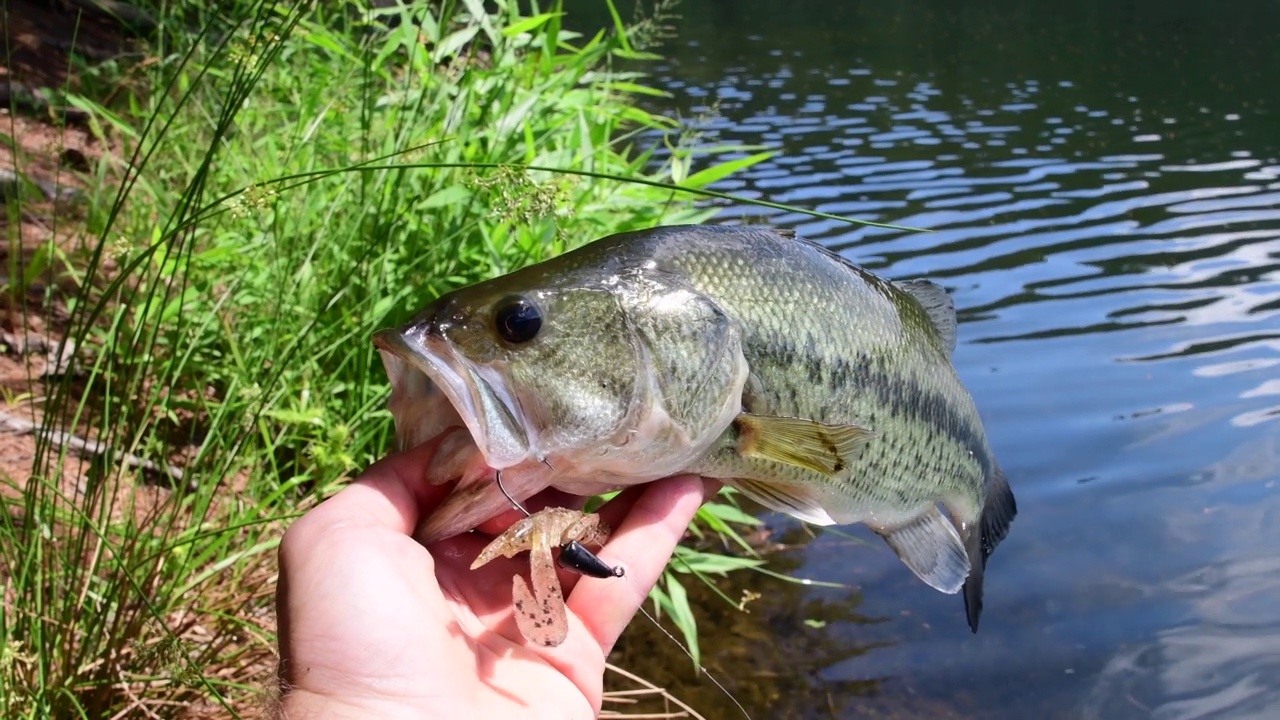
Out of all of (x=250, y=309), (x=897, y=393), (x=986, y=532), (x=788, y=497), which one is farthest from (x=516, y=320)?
(x=250, y=309)

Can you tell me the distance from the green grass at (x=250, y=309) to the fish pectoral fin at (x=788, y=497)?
34.6 inches

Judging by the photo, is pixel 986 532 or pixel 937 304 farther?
pixel 986 532

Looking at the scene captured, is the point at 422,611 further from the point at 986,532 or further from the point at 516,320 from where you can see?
the point at 986,532

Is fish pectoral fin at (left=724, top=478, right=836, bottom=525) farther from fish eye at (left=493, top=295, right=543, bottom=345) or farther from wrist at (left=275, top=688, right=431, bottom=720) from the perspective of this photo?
wrist at (left=275, top=688, right=431, bottom=720)

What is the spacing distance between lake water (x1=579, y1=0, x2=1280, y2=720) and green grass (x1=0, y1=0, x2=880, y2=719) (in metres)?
1.03

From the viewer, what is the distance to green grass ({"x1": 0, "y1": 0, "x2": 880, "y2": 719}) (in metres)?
2.76

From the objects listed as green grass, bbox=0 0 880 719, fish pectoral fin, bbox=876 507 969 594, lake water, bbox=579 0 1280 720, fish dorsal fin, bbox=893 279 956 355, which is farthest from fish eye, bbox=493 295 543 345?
lake water, bbox=579 0 1280 720

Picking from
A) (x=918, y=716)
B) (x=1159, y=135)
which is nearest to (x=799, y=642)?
(x=918, y=716)

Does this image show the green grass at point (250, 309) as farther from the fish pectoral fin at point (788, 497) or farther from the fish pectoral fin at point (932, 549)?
the fish pectoral fin at point (932, 549)

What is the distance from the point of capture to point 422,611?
7.13 ft

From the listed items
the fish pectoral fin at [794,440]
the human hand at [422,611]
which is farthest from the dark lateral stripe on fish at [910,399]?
the human hand at [422,611]

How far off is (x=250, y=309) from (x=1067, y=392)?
6.05 metres

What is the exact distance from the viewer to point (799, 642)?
18.1 ft

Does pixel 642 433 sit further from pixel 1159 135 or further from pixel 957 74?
pixel 957 74
